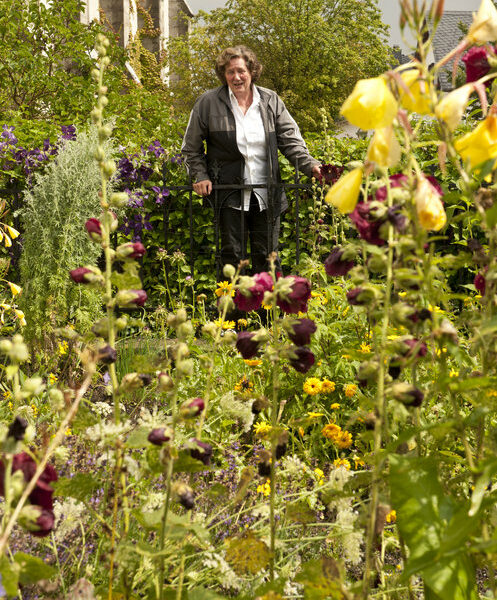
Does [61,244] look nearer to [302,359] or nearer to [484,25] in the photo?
[302,359]

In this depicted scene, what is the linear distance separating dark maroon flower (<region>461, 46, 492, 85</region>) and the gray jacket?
3.39 m

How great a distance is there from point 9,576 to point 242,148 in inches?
156

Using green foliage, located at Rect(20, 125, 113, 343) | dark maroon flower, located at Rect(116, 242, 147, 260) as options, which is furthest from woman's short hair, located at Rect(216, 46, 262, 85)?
dark maroon flower, located at Rect(116, 242, 147, 260)

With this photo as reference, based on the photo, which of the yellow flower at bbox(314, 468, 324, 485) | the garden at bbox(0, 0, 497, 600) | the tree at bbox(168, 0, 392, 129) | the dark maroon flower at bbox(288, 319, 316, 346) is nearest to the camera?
the garden at bbox(0, 0, 497, 600)

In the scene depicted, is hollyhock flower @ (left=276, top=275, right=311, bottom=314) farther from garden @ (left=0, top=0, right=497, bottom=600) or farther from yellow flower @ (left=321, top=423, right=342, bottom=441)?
yellow flower @ (left=321, top=423, right=342, bottom=441)

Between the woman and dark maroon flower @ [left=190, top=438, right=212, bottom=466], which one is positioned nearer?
dark maroon flower @ [left=190, top=438, right=212, bottom=466]

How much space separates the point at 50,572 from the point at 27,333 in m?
3.18

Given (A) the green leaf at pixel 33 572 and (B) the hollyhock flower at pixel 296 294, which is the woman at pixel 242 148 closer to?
(B) the hollyhock flower at pixel 296 294

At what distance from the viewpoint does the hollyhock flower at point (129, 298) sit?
96 centimetres

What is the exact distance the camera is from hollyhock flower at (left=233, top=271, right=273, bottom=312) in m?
1.03

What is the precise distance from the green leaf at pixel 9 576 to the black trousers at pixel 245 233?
372cm

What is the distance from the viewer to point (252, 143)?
14.4ft

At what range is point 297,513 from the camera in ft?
3.41

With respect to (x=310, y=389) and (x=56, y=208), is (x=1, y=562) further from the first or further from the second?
(x=56, y=208)
